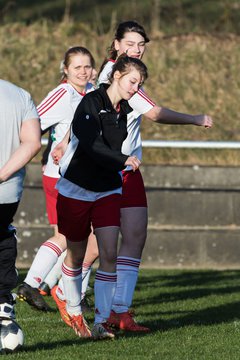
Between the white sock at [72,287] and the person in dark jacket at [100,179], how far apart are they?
0.75 feet

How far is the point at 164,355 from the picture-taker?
727 centimetres

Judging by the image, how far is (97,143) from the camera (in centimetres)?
745

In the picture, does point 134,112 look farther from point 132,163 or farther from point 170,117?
point 132,163

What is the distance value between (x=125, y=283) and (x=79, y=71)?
6.61 ft

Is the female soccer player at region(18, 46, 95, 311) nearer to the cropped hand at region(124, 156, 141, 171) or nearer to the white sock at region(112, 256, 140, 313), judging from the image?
the white sock at region(112, 256, 140, 313)

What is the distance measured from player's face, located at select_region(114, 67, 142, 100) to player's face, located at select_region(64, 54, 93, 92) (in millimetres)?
1976

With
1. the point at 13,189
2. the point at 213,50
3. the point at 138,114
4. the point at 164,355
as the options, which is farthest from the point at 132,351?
the point at 213,50

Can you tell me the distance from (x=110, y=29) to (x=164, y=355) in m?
13.3

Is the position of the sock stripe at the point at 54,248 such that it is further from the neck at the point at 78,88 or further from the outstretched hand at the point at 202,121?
the outstretched hand at the point at 202,121

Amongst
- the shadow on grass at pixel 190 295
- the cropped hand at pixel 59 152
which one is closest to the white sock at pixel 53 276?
the shadow on grass at pixel 190 295

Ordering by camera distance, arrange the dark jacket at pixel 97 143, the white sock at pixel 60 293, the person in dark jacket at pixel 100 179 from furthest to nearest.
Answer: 1. the white sock at pixel 60 293
2. the person in dark jacket at pixel 100 179
3. the dark jacket at pixel 97 143

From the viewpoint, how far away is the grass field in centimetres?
735

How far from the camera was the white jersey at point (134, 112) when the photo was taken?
8.54 metres

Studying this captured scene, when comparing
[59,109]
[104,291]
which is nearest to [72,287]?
[104,291]
